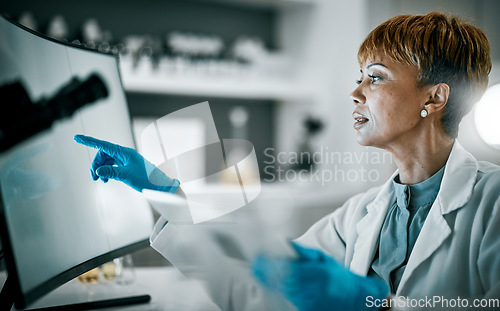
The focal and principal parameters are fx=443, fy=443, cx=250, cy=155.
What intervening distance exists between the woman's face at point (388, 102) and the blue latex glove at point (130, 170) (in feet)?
1.14

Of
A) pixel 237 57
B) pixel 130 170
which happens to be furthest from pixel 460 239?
pixel 237 57

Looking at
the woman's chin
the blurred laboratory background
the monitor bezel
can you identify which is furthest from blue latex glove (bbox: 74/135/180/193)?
the blurred laboratory background

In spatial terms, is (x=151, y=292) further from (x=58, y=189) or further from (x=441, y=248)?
(x=441, y=248)

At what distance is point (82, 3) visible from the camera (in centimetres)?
234

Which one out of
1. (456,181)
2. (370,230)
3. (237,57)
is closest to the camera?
(456,181)

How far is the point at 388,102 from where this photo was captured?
2.20 ft

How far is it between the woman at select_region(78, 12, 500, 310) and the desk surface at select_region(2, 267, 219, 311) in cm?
30

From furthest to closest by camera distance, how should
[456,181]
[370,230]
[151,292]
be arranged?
[151,292] → [370,230] → [456,181]

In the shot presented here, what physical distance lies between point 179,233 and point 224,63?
74.2 inches

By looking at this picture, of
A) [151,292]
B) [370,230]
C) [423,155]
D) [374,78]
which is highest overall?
[374,78]

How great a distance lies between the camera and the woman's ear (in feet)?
2.13

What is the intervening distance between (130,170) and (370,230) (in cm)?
43

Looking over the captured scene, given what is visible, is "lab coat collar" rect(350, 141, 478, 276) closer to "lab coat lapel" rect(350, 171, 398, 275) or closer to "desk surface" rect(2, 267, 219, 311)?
"lab coat lapel" rect(350, 171, 398, 275)

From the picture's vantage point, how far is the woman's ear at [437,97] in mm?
649
